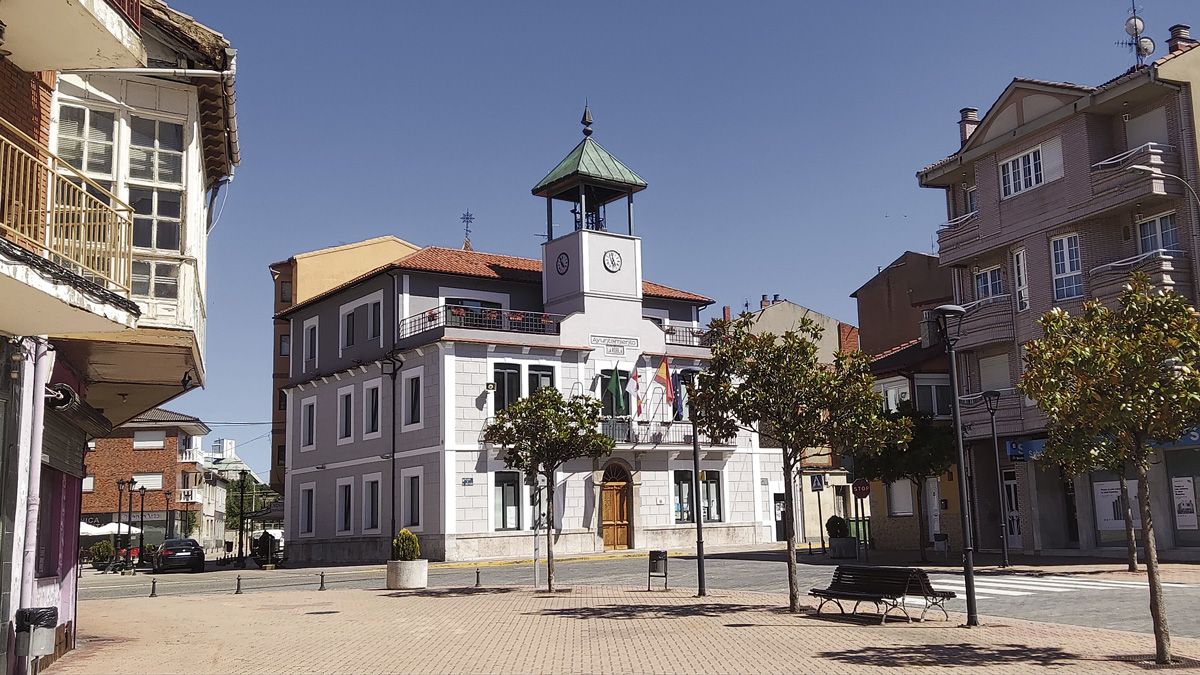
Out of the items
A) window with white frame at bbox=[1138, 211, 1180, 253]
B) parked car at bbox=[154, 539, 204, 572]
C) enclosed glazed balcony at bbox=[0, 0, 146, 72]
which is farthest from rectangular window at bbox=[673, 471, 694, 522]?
enclosed glazed balcony at bbox=[0, 0, 146, 72]

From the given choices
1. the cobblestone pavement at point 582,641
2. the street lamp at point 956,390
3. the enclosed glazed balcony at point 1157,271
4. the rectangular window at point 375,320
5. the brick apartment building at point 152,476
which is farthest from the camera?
the brick apartment building at point 152,476

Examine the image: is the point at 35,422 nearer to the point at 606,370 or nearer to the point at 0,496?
the point at 0,496

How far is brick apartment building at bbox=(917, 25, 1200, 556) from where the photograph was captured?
1118 inches

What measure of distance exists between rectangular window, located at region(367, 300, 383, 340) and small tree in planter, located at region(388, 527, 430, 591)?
1762 cm

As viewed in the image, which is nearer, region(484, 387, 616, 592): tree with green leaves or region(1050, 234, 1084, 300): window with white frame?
region(484, 387, 616, 592): tree with green leaves

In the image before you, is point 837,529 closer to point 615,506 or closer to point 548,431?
point 615,506

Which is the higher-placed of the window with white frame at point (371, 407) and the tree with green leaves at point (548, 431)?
the window with white frame at point (371, 407)

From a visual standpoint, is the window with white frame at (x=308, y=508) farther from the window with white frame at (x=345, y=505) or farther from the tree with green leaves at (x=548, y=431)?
the tree with green leaves at (x=548, y=431)

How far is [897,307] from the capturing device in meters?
54.1

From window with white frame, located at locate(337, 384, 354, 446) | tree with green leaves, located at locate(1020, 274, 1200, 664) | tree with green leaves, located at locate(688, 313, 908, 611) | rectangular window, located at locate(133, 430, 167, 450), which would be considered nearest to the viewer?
tree with green leaves, located at locate(1020, 274, 1200, 664)

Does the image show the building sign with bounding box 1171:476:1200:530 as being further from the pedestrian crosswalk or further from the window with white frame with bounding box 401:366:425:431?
the window with white frame with bounding box 401:366:425:431

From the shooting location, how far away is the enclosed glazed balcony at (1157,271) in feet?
92.0

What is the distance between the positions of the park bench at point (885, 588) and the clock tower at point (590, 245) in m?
25.2

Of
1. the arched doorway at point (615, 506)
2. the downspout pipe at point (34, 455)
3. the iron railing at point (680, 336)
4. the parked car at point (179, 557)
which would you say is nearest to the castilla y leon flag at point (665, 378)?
the iron railing at point (680, 336)
